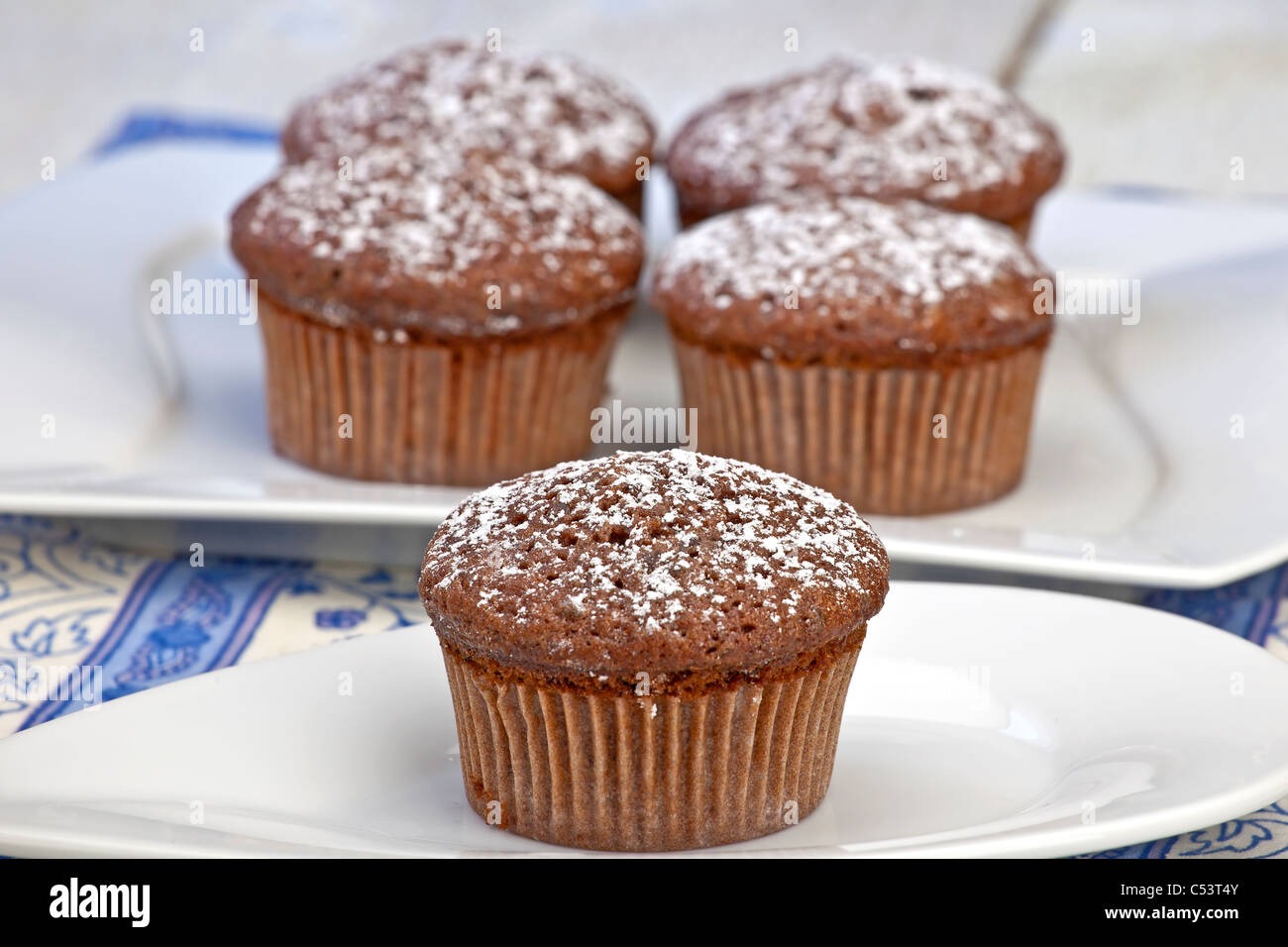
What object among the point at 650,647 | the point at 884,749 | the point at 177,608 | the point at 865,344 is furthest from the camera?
the point at 865,344

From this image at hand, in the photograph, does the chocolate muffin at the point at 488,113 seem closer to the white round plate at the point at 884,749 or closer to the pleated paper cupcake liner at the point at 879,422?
the pleated paper cupcake liner at the point at 879,422

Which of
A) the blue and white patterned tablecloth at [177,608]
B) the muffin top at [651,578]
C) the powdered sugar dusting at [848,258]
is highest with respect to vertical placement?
the powdered sugar dusting at [848,258]

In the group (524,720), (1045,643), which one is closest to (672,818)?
(524,720)

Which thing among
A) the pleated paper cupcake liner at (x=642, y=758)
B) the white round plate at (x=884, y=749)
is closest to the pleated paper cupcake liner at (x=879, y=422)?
the white round plate at (x=884, y=749)

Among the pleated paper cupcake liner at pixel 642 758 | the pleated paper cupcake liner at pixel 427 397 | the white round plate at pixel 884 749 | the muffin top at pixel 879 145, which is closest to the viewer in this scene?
the white round plate at pixel 884 749

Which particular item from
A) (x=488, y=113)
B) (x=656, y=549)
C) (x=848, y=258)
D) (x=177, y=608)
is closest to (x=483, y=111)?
(x=488, y=113)

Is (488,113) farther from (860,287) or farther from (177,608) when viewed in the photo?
(177,608)

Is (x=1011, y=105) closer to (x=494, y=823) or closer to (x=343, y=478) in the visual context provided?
(x=343, y=478)
